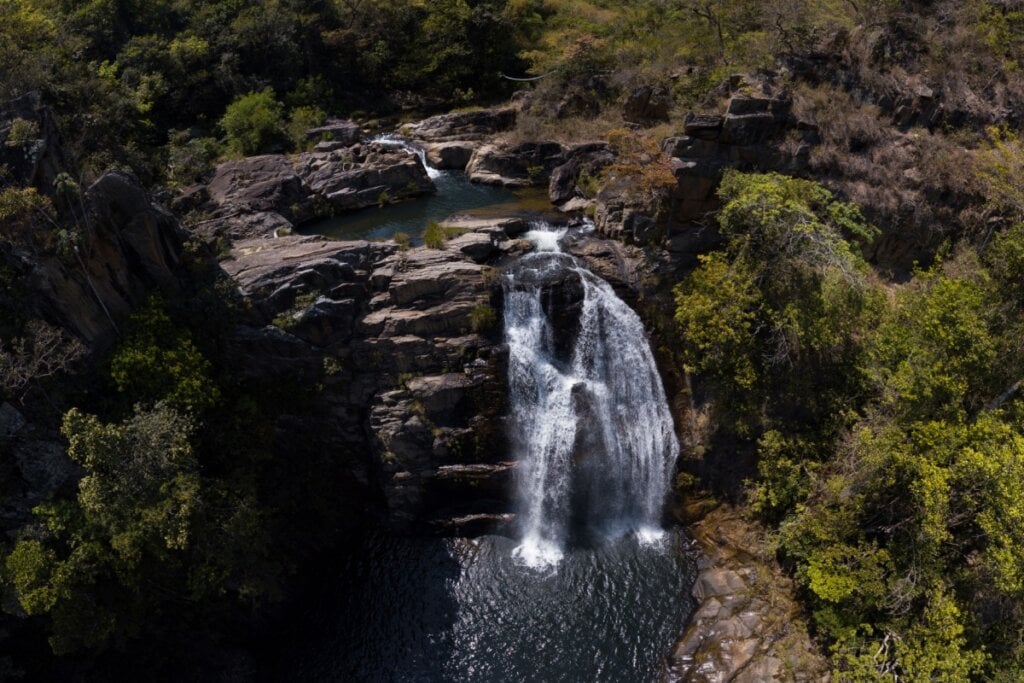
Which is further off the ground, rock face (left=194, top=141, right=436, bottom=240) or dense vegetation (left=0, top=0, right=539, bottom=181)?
dense vegetation (left=0, top=0, right=539, bottom=181)

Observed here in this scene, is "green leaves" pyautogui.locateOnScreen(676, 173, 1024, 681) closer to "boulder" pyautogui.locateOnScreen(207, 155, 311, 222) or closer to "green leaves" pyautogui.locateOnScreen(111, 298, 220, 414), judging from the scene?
"green leaves" pyautogui.locateOnScreen(111, 298, 220, 414)

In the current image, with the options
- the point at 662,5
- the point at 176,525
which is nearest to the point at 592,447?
the point at 176,525

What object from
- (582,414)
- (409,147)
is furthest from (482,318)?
(409,147)

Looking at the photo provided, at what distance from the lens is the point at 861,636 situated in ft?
56.5

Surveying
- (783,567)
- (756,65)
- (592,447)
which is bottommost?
(783,567)

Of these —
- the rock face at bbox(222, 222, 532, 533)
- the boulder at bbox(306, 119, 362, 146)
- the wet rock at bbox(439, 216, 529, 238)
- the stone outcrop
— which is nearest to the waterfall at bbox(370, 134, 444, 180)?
the boulder at bbox(306, 119, 362, 146)

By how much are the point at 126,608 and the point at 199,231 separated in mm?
15683

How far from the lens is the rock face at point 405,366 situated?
21469 millimetres

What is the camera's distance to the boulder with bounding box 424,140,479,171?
3634 centimetres

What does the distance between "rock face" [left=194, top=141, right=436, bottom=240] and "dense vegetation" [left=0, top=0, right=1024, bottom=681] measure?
10.5 feet

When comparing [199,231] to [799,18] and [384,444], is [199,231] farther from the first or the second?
[799,18]

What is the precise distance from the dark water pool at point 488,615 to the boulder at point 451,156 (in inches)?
916

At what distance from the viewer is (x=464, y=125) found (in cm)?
3950

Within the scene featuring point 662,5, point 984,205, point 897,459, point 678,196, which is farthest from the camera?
point 662,5
